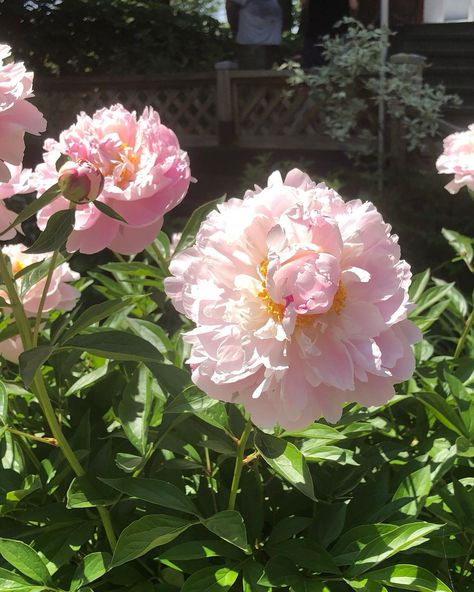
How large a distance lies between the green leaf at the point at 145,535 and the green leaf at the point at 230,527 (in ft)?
0.10

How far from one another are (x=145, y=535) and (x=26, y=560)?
0.14 metres

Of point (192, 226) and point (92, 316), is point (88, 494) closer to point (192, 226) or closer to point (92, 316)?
point (92, 316)

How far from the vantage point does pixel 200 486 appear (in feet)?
2.89

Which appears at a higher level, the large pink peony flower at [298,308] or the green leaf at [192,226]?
the large pink peony flower at [298,308]

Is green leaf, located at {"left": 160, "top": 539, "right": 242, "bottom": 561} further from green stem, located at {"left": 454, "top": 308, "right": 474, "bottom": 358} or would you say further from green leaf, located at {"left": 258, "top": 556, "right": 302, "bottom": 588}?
green stem, located at {"left": 454, "top": 308, "right": 474, "bottom": 358}

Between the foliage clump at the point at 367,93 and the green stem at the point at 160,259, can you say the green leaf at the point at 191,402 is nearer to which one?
the green stem at the point at 160,259

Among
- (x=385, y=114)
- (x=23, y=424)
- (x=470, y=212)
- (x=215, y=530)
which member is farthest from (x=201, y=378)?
(x=385, y=114)

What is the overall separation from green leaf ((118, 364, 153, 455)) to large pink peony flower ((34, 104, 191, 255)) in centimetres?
16

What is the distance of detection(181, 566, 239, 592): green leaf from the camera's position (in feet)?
2.44

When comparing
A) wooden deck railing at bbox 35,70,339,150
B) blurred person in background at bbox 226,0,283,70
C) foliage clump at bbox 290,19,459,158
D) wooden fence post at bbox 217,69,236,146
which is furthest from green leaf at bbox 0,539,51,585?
blurred person in background at bbox 226,0,283,70

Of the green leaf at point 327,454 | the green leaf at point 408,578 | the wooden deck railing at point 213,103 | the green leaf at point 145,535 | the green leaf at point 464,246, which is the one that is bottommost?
the wooden deck railing at point 213,103

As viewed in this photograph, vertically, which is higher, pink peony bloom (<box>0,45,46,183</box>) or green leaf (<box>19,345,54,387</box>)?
pink peony bloom (<box>0,45,46,183</box>)

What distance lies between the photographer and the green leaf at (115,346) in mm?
779

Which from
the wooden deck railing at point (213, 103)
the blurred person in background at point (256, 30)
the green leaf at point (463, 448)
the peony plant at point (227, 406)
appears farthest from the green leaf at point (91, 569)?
the blurred person in background at point (256, 30)
